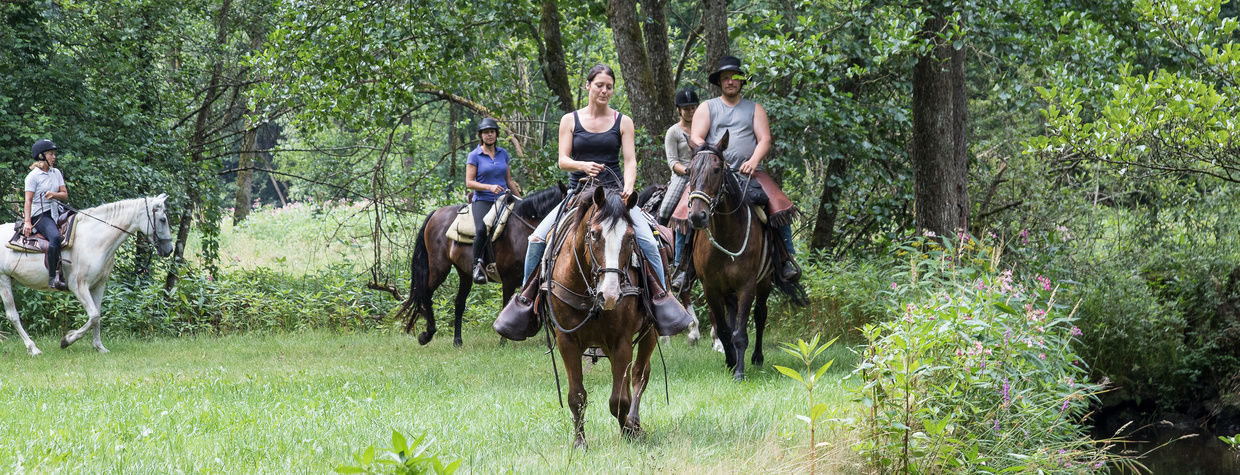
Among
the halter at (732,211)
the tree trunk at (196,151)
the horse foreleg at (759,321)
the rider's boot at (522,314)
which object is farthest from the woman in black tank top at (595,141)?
the tree trunk at (196,151)

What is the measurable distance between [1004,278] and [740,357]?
2634 mm

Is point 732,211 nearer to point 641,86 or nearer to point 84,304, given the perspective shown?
point 641,86

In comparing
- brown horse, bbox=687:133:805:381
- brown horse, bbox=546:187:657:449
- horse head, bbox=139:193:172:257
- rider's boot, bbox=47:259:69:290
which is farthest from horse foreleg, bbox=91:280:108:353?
brown horse, bbox=546:187:657:449

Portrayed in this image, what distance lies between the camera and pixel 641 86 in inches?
487

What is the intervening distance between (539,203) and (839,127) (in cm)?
373

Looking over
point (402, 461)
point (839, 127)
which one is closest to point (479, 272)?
point (839, 127)

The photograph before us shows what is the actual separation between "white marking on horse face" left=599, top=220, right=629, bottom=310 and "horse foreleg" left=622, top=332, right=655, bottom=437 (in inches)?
30.7

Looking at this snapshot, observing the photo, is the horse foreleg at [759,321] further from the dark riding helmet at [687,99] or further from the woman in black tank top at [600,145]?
the woman in black tank top at [600,145]

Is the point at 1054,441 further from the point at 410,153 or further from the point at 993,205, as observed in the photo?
the point at 410,153

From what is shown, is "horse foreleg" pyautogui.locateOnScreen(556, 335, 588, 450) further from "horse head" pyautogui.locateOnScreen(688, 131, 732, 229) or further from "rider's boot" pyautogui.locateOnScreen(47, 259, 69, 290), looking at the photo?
"rider's boot" pyautogui.locateOnScreen(47, 259, 69, 290)

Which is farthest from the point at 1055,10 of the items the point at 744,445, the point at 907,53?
the point at 744,445

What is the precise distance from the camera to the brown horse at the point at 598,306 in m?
5.45

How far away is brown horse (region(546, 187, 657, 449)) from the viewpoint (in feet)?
17.9

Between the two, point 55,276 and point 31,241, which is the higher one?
point 31,241
